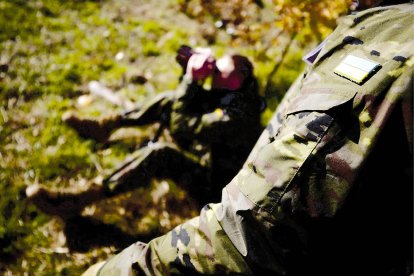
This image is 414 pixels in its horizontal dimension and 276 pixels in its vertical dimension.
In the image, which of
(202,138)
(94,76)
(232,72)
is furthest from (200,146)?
(94,76)

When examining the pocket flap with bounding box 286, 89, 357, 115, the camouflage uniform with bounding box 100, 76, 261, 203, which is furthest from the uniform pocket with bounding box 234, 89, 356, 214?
the camouflage uniform with bounding box 100, 76, 261, 203

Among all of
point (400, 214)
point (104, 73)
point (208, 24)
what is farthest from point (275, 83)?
point (400, 214)

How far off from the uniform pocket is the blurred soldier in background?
1782 millimetres

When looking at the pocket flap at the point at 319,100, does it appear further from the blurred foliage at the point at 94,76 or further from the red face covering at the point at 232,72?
the blurred foliage at the point at 94,76

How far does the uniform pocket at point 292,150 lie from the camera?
1266 mm

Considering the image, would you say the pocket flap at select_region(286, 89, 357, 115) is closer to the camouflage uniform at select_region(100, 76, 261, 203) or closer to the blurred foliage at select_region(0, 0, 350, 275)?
the camouflage uniform at select_region(100, 76, 261, 203)

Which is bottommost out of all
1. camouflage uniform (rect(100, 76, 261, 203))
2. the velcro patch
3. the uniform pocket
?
camouflage uniform (rect(100, 76, 261, 203))

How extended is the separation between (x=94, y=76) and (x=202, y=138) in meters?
1.99

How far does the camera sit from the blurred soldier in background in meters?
3.06

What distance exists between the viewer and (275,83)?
4207 mm

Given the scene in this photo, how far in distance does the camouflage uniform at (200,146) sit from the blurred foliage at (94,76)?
0.19 metres

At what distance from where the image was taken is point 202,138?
128 inches

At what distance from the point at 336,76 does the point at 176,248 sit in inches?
43.7

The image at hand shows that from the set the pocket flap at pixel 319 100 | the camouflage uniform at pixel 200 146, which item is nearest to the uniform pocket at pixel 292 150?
the pocket flap at pixel 319 100
